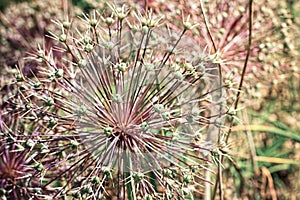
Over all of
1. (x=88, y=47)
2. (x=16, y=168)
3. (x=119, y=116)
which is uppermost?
(x=88, y=47)

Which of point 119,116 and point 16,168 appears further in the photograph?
point 16,168

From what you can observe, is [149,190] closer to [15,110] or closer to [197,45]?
[15,110]

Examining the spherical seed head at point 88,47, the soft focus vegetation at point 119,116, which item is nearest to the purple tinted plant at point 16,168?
the soft focus vegetation at point 119,116

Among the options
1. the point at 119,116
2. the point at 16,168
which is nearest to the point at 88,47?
the point at 119,116

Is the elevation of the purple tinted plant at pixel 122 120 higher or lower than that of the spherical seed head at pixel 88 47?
lower

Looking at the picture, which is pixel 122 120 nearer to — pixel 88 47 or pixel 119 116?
pixel 119 116

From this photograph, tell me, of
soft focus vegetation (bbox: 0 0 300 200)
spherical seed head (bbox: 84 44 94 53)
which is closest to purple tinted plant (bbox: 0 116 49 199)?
soft focus vegetation (bbox: 0 0 300 200)

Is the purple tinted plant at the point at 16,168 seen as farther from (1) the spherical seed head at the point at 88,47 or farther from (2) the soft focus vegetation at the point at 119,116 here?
(1) the spherical seed head at the point at 88,47

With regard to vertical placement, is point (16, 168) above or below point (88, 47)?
below

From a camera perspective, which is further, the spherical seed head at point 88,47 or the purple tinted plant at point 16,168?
the purple tinted plant at point 16,168

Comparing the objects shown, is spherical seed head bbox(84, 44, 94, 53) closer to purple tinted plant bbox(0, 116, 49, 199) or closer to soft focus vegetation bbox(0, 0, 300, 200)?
soft focus vegetation bbox(0, 0, 300, 200)

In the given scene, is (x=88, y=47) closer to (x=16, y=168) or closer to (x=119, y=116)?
(x=119, y=116)
